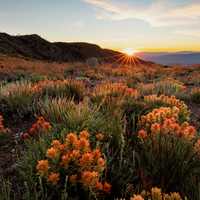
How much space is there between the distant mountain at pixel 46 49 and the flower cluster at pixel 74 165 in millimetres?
68003

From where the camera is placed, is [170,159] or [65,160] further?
[170,159]

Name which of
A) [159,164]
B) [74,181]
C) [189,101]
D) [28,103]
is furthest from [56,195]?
[189,101]

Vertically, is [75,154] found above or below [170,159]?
above

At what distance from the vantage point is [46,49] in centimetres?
8450

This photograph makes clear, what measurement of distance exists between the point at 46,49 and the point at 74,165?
83.9 m

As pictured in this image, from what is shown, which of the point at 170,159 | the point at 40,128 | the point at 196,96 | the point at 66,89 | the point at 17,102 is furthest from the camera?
the point at 196,96

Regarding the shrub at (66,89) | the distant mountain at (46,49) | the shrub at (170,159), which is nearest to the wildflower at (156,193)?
the shrub at (170,159)

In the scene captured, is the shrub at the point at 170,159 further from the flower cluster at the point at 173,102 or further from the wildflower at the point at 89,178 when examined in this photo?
the flower cluster at the point at 173,102

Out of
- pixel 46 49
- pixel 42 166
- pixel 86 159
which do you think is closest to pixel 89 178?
pixel 86 159

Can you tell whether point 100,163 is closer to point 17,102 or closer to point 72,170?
point 72,170

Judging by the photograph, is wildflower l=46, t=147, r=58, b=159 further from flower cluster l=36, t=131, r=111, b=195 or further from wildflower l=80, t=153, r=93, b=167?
wildflower l=80, t=153, r=93, b=167

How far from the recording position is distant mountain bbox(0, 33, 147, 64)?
7319 cm

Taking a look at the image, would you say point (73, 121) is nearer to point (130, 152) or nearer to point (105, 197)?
point (130, 152)

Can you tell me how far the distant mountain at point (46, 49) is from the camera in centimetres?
7319
